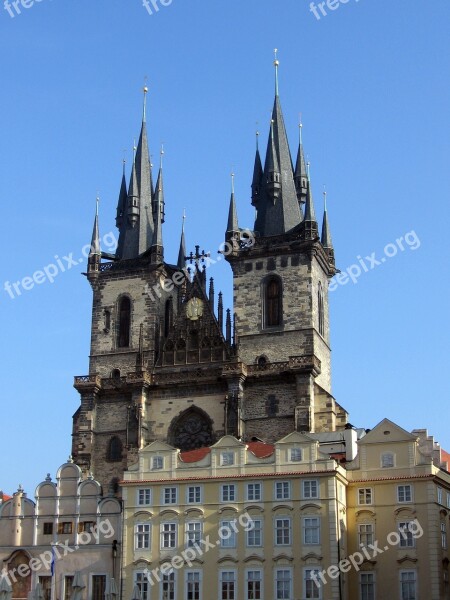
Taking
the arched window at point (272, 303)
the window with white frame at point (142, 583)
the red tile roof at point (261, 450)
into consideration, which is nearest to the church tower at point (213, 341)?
the arched window at point (272, 303)

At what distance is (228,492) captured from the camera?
46500 mm

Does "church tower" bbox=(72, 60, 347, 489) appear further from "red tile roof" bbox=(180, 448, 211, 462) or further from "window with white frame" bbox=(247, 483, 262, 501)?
"window with white frame" bbox=(247, 483, 262, 501)

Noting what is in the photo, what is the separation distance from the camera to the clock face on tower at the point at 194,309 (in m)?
65.1

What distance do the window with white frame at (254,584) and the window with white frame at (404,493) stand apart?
6.72 meters

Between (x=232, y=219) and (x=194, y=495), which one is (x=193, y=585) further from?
(x=232, y=219)

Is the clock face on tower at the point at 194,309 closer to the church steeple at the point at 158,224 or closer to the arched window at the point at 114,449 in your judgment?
the church steeple at the point at 158,224

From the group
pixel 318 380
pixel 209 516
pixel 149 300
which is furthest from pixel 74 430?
pixel 209 516

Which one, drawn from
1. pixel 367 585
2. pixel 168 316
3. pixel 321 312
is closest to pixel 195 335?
pixel 168 316

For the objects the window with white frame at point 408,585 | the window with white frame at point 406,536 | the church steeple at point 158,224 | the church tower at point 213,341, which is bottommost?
the window with white frame at point 408,585

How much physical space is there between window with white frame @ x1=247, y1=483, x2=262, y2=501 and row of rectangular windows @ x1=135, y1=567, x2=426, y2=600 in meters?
3.06

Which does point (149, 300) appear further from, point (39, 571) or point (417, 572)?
point (417, 572)

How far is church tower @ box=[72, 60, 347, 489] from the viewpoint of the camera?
200 feet

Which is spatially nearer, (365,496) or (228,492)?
(365,496)

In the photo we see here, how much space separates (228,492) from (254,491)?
1211 millimetres
